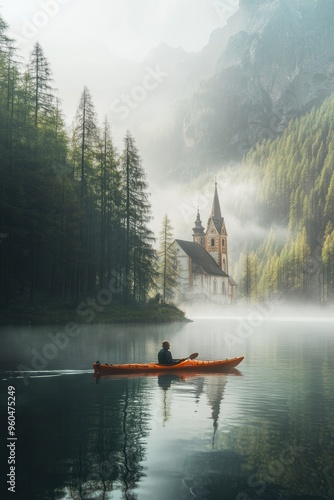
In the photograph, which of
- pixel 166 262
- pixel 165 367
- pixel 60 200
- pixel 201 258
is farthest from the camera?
pixel 201 258

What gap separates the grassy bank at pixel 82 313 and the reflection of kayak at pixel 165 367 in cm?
2015

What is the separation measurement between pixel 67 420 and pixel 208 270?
10825 cm

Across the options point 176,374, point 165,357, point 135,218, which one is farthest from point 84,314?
point 165,357

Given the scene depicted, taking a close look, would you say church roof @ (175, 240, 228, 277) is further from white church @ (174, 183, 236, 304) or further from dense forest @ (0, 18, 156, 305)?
dense forest @ (0, 18, 156, 305)

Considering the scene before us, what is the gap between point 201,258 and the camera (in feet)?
411

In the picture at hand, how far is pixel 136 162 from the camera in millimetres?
66750

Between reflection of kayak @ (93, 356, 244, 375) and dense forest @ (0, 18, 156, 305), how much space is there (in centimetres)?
2048

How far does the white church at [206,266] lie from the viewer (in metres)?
119

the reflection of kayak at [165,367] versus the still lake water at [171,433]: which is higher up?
the reflection of kayak at [165,367]

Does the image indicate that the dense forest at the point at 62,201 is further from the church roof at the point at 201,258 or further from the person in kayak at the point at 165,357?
the church roof at the point at 201,258

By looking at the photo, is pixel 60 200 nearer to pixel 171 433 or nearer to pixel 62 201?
pixel 62 201

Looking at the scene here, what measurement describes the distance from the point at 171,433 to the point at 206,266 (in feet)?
360

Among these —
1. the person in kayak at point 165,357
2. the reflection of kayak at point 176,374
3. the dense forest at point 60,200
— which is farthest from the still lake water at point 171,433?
the dense forest at point 60,200

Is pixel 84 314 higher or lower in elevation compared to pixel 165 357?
higher
